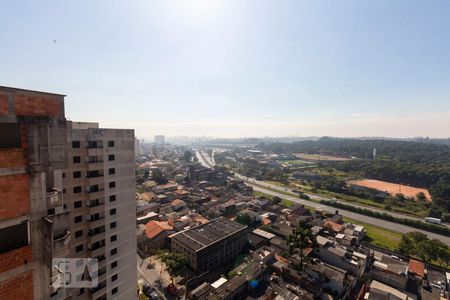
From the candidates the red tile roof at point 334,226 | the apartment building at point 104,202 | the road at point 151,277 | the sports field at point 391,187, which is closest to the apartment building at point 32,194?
the apartment building at point 104,202

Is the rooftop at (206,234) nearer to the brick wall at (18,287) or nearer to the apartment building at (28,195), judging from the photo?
the brick wall at (18,287)

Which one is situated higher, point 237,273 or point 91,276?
point 91,276

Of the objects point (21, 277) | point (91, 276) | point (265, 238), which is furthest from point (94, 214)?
point (265, 238)

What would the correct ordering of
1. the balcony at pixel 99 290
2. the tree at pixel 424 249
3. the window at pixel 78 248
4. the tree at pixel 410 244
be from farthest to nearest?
the tree at pixel 410 244 < the tree at pixel 424 249 < the balcony at pixel 99 290 < the window at pixel 78 248

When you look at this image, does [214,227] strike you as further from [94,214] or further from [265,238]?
[94,214]

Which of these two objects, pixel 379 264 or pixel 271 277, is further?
pixel 379 264

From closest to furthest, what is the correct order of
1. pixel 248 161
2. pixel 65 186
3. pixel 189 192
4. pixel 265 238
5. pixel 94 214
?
pixel 65 186 → pixel 94 214 → pixel 265 238 → pixel 189 192 → pixel 248 161

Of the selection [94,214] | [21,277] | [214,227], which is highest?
[21,277]
